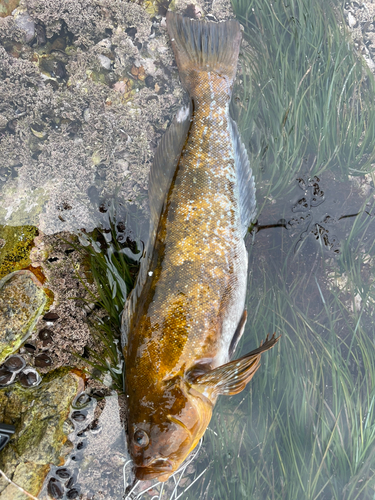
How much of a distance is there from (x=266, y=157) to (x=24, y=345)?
3.05 metres

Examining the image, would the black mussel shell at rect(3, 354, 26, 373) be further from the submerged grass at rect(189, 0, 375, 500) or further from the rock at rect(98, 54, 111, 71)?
the rock at rect(98, 54, 111, 71)

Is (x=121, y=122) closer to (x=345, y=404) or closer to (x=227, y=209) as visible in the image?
(x=227, y=209)

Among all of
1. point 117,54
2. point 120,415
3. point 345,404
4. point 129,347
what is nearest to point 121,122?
point 117,54

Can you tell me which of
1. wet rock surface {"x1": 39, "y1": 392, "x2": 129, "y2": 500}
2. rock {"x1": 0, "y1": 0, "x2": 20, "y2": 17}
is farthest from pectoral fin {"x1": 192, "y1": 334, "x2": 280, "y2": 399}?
rock {"x1": 0, "y1": 0, "x2": 20, "y2": 17}

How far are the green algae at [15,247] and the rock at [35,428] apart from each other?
3.43 feet

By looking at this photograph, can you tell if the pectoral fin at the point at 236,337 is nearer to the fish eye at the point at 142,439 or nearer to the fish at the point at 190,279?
the fish at the point at 190,279

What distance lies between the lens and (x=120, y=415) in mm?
2959

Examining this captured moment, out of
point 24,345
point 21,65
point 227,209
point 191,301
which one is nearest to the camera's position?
point 191,301

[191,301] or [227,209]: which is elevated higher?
[227,209]

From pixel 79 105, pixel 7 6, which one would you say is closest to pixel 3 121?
pixel 79 105

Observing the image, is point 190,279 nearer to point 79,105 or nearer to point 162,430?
point 162,430

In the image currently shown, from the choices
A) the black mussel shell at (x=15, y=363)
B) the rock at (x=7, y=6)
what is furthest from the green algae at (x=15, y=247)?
the rock at (x=7, y=6)

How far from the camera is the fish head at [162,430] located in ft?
7.38

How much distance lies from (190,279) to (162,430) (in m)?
1.11
